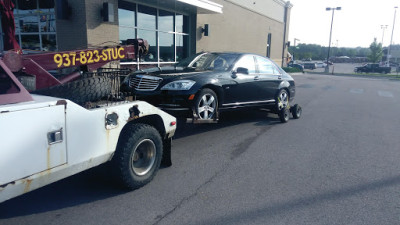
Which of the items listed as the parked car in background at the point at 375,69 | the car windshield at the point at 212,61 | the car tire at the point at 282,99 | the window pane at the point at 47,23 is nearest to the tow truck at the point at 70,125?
the car windshield at the point at 212,61

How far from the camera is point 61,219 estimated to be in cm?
329

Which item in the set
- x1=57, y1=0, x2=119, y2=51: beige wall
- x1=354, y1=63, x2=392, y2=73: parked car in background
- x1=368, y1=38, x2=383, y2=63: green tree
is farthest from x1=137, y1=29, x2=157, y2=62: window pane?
x1=368, y1=38, x2=383, y2=63: green tree

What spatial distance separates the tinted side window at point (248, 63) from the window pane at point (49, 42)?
7.17 m

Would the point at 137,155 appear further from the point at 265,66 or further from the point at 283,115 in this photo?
the point at 283,115

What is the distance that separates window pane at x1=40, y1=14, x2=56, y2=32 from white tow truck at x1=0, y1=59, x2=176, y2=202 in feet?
28.1

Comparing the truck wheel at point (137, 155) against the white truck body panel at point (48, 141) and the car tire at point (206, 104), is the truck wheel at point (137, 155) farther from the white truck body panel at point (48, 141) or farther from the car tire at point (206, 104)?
the car tire at point (206, 104)

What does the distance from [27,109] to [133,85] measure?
3.51m

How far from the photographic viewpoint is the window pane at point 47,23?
10914 millimetres

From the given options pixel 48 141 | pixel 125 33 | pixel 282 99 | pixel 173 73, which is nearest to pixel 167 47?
pixel 125 33

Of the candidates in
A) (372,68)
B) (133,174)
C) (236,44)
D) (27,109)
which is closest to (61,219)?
(133,174)

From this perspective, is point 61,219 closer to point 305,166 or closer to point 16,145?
point 16,145

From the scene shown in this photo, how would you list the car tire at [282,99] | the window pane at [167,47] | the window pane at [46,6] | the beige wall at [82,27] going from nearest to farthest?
the car tire at [282,99] < the beige wall at [82,27] < the window pane at [46,6] < the window pane at [167,47]

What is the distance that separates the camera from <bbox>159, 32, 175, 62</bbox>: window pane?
48.8 feet

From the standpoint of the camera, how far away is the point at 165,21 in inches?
582
